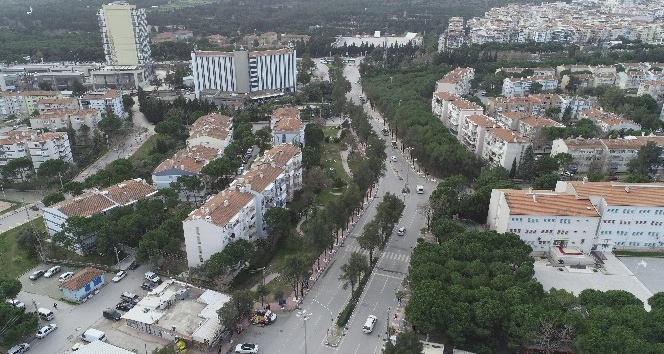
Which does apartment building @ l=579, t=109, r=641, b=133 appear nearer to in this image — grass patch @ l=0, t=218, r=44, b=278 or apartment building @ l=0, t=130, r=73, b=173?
grass patch @ l=0, t=218, r=44, b=278

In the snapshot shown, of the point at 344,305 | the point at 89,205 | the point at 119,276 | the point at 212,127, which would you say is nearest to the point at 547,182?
the point at 344,305

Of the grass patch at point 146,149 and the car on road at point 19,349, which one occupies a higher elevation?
the grass patch at point 146,149

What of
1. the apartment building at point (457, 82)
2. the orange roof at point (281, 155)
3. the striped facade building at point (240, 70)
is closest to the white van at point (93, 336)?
the orange roof at point (281, 155)

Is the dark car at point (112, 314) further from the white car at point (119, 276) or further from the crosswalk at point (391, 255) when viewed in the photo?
the crosswalk at point (391, 255)

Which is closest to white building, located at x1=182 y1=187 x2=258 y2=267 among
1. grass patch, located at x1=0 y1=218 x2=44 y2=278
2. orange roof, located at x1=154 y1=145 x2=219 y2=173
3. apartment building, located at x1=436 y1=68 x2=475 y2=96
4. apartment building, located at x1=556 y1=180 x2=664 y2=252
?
orange roof, located at x1=154 y1=145 x2=219 y2=173

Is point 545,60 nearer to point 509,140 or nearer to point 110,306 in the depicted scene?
point 509,140

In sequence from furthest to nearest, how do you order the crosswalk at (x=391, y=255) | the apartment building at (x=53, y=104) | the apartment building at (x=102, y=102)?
the apartment building at (x=102, y=102), the apartment building at (x=53, y=104), the crosswalk at (x=391, y=255)
